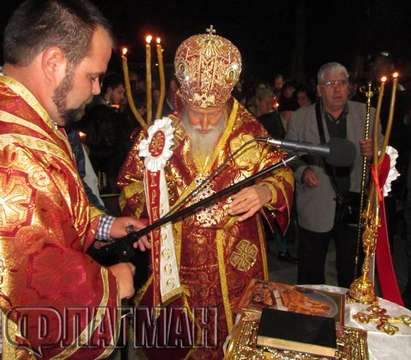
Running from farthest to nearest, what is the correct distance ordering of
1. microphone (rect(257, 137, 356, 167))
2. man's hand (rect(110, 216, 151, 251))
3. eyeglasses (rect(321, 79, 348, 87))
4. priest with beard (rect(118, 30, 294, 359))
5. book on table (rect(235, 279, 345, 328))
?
eyeglasses (rect(321, 79, 348, 87))
priest with beard (rect(118, 30, 294, 359))
man's hand (rect(110, 216, 151, 251))
book on table (rect(235, 279, 345, 328))
microphone (rect(257, 137, 356, 167))

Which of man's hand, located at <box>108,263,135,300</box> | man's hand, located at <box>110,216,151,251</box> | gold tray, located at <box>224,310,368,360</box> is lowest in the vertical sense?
gold tray, located at <box>224,310,368,360</box>

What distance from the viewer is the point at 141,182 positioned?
2.57 metres

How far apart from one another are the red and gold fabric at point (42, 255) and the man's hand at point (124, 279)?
0.22ft

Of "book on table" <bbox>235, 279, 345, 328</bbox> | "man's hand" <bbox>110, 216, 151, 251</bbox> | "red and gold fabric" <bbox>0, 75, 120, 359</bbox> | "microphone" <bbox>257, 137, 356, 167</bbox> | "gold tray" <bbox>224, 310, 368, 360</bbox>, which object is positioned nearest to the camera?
"red and gold fabric" <bbox>0, 75, 120, 359</bbox>

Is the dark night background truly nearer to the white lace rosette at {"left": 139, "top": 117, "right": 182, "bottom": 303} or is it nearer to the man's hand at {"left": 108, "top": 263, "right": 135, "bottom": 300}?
the white lace rosette at {"left": 139, "top": 117, "right": 182, "bottom": 303}

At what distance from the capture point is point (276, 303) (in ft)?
6.33

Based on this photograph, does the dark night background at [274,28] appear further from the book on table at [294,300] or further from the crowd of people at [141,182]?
the book on table at [294,300]

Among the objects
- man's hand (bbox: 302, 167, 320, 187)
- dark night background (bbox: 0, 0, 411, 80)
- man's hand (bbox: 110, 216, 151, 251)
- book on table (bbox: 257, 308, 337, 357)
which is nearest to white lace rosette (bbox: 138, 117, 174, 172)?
man's hand (bbox: 110, 216, 151, 251)

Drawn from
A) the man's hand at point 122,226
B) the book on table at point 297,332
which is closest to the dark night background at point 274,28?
the man's hand at point 122,226

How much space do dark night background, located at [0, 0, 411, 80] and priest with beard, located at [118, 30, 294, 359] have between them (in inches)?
491

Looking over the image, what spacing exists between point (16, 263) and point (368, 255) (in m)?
1.69

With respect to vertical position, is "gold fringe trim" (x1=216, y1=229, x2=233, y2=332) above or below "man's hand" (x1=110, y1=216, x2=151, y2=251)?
below

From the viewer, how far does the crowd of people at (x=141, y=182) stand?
4.36ft

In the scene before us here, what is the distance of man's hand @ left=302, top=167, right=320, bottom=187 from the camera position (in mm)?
3414
